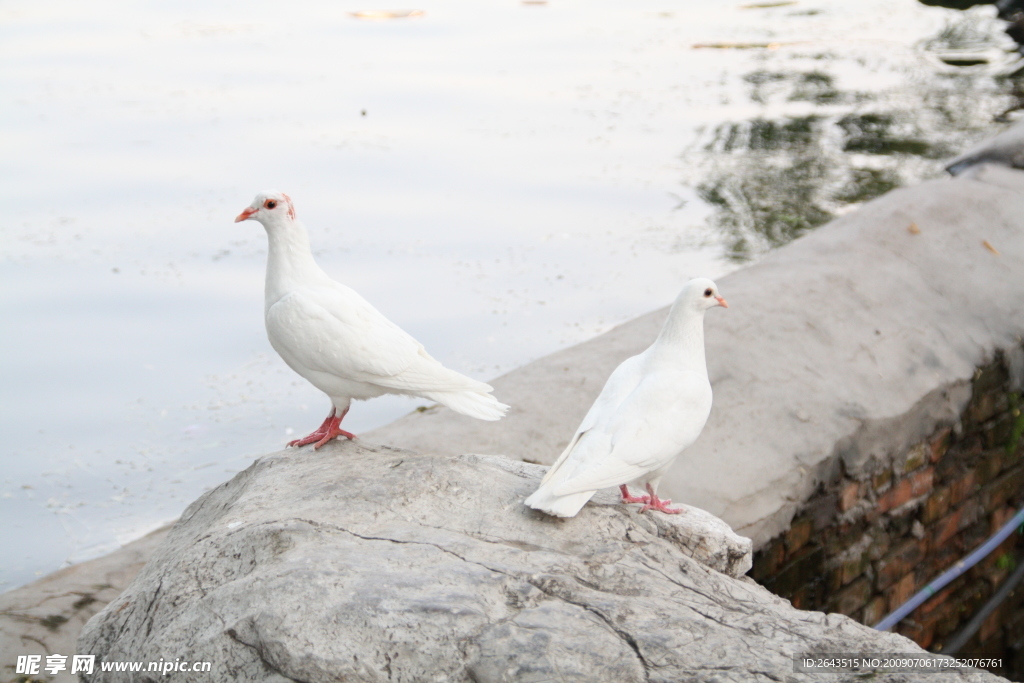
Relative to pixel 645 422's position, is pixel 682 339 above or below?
above

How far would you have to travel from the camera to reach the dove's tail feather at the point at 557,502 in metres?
2.39

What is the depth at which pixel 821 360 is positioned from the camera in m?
4.52

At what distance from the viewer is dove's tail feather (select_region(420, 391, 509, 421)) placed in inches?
110

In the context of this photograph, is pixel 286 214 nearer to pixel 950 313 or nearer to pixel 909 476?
pixel 909 476

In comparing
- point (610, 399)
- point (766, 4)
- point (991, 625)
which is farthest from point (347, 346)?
point (766, 4)

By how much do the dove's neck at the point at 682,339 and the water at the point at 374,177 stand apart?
2.71m

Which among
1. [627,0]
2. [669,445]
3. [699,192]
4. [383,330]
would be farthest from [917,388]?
[627,0]

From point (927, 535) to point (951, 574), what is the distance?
44 centimetres

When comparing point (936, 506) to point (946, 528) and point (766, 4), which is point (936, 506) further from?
point (766, 4)

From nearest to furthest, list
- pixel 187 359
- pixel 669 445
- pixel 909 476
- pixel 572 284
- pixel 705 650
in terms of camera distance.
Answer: pixel 705 650
pixel 669 445
pixel 909 476
pixel 187 359
pixel 572 284

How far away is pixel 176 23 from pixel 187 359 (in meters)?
6.83

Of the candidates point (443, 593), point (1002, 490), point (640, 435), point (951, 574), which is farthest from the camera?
point (1002, 490)

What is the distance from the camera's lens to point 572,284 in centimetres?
657

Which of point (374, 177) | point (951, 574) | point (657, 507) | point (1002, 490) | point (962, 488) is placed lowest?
point (951, 574)
